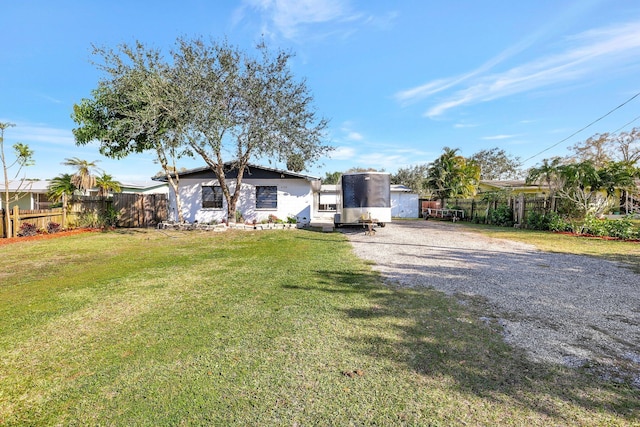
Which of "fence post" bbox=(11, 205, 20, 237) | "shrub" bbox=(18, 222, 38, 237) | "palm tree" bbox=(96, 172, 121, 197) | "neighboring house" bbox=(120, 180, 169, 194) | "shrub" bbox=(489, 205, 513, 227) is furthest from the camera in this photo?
"neighboring house" bbox=(120, 180, 169, 194)

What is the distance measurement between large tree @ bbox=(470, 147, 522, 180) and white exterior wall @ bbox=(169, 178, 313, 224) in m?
43.2

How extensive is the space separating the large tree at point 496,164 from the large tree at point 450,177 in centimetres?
2667

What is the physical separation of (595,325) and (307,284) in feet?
12.5

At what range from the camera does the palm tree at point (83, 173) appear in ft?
49.4

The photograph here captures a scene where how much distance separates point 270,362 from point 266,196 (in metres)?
14.8

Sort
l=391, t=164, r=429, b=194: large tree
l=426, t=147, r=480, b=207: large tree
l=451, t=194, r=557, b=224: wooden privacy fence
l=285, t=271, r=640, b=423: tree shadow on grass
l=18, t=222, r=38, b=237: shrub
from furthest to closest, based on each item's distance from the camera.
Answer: l=391, t=164, r=429, b=194: large tree
l=426, t=147, r=480, b=207: large tree
l=451, t=194, r=557, b=224: wooden privacy fence
l=18, t=222, r=38, b=237: shrub
l=285, t=271, r=640, b=423: tree shadow on grass

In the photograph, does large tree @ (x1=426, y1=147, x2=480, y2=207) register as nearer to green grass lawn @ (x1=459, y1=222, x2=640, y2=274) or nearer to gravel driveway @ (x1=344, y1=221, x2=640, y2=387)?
green grass lawn @ (x1=459, y1=222, x2=640, y2=274)

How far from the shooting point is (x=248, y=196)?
1697 cm

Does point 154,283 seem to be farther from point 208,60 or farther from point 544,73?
point 544,73

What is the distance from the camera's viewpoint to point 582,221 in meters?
12.7

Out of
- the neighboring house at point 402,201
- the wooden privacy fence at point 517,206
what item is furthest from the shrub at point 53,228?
the wooden privacy fence at point 517,206

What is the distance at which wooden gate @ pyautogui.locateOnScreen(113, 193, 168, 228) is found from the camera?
16.2 meters

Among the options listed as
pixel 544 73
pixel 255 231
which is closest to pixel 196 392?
pixel 255 231

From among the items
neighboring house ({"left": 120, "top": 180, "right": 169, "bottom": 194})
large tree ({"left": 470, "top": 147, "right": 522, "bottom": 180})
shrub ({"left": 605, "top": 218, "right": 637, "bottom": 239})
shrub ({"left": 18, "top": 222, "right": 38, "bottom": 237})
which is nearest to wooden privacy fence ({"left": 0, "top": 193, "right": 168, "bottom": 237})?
shrub ({"left": 18, "top": 222, "right": 38, "bottom": 237})
